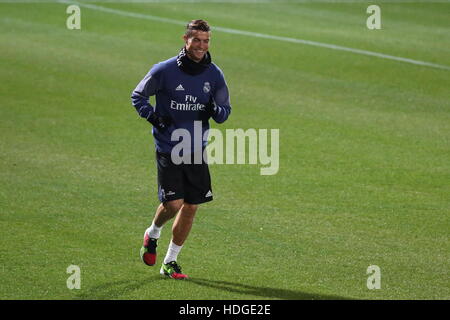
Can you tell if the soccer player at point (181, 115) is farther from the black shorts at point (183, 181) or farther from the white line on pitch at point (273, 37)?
the white line on pitch at point (273, 37)

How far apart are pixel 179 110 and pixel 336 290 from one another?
2.30 m

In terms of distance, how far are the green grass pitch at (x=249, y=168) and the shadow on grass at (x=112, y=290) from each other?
24mm

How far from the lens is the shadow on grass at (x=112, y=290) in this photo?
28.0 feet

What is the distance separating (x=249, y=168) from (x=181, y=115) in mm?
4165

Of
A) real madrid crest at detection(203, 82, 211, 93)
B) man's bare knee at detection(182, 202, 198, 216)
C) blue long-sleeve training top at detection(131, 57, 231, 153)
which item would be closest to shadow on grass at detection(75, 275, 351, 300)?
man's bare knee at detection(182, 202, 198, 216)

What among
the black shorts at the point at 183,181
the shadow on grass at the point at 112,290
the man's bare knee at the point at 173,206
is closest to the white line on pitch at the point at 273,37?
the black shorts at the point at 183,181

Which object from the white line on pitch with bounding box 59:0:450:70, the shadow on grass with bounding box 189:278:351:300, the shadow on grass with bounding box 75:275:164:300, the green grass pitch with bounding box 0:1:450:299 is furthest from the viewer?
the white line on pitch with bounding box 59:0:450:70

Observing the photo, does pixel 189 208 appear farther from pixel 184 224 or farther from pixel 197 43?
pixel 197 43

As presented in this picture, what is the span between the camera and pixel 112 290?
8711mm

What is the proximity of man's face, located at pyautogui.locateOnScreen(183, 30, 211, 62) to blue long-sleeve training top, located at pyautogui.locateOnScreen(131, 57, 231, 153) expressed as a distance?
232 mm

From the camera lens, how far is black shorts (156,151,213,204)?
30.1 feet

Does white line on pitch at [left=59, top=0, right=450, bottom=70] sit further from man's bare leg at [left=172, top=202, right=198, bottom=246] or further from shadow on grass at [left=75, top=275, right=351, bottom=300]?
shadow on grass at [left=75, top=275, right=351, bottom=300]
